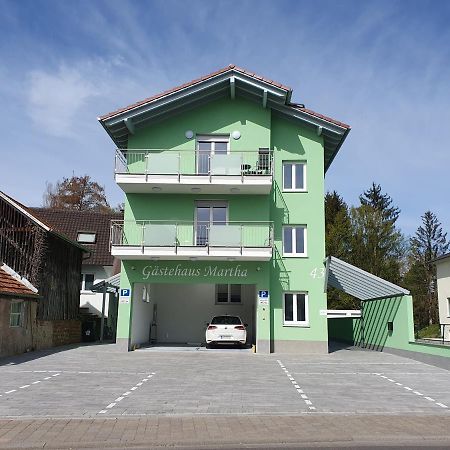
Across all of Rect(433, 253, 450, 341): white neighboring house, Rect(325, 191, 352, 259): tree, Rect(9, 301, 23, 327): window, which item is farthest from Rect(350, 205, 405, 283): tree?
Rect(9, 301, 23, 327): window

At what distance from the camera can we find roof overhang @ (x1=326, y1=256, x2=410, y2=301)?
816 inches

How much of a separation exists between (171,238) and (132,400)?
423 inches

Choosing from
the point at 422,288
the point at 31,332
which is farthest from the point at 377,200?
the point at 31,332

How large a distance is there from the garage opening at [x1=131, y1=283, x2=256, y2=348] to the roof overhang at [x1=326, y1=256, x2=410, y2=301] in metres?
4.46

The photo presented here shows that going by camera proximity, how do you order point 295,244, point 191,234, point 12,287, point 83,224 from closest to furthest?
point 12,287 < point 191,234 < point 295,244 < point 83,224

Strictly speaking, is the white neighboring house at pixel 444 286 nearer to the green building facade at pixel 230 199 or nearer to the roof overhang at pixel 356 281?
the roof overhang at pixel 356 281

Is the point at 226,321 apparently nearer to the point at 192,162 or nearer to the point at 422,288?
the point at 192,162

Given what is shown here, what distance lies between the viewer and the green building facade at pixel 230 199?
20625mm

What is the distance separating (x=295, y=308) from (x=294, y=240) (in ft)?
9.37

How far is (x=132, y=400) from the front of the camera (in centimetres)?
1000

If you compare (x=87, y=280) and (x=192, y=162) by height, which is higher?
(x=192, y=162)

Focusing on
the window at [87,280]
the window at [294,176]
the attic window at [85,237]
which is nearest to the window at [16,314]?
the window at [294,176]

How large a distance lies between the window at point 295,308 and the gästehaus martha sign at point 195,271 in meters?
2.17

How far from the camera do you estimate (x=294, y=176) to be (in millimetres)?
22359
